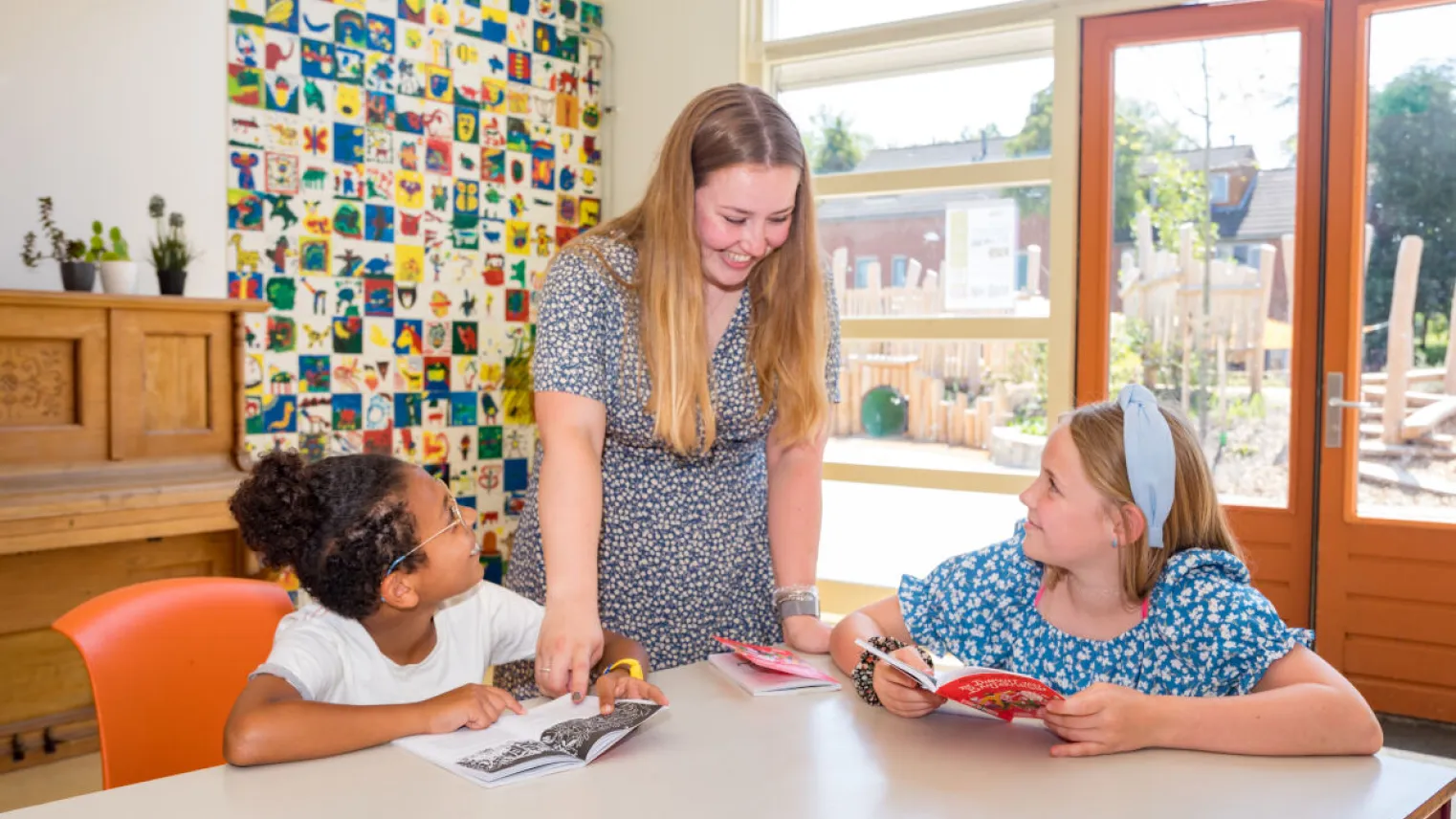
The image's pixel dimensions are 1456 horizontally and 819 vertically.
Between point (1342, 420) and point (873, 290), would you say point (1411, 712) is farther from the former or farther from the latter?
point (873, 290)

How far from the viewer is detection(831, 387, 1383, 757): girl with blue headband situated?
4.20 ft

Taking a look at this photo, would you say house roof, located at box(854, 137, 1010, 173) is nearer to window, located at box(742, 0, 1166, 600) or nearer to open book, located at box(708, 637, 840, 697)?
window, located at box(742, 0, 1166, 600)

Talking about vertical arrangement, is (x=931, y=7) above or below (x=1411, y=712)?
above

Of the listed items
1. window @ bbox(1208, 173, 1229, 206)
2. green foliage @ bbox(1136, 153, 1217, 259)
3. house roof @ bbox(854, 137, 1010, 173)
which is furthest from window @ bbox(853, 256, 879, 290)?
window @ bbox(1208, 173, 1229, 206)

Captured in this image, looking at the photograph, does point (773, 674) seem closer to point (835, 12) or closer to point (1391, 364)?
point (1391, 364)

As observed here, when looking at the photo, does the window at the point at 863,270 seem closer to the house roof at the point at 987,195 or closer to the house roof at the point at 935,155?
the house roof at the point at 987,195

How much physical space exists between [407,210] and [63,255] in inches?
50.3

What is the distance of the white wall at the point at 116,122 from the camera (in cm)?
326

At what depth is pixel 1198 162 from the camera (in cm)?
380

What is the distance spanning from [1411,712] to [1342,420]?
0.90m

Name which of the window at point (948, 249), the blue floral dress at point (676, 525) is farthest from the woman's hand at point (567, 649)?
the window at point (948, 249)

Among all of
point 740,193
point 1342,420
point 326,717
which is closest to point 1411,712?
point 1342,420

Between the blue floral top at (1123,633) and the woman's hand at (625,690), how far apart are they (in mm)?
435

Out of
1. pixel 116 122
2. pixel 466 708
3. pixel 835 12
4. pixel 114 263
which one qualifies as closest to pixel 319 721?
pixel 466 708
